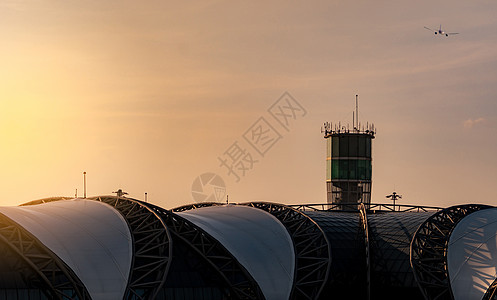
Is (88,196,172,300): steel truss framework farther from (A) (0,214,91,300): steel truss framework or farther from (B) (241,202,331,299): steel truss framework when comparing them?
(B) (241,202,331,299): steel truss framework

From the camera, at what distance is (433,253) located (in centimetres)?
9512

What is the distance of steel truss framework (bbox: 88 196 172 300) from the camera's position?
267 feet

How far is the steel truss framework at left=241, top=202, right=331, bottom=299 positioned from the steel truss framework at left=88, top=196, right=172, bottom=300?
16521 mm

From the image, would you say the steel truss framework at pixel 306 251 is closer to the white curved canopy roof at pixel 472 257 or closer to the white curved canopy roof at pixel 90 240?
the white curved canopy roof at pixel 472 257

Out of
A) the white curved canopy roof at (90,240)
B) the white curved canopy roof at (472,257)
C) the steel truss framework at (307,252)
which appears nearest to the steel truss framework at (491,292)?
the white curved canopy roof at (472,257)

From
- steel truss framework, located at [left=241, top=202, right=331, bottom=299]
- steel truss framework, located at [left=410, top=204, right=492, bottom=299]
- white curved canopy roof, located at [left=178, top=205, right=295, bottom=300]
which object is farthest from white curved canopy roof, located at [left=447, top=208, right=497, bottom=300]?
white curved canopy roof, located at [left=178, top=205, right=295, bottom=300]

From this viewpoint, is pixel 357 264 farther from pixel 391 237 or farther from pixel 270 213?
pixel 270 213

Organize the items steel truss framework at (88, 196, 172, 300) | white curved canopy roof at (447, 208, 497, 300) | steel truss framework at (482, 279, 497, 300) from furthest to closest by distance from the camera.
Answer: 1. white curved canopy roof at (447, 208, 497, 300)
2. steel truss framework at (482, 279, 497, 300)
3. steel truss framework at (88, 196, 172, 300)

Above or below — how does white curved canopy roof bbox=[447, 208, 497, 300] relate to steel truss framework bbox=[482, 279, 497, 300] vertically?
above

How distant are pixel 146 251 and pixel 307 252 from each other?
2266 cm

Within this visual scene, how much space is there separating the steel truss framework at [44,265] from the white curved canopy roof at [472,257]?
139ft

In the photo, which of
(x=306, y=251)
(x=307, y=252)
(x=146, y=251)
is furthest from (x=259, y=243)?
(x=146, y=251)

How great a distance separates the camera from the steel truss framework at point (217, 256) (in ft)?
294

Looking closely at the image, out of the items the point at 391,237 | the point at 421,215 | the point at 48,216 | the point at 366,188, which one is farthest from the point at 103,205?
the point at 366,188
